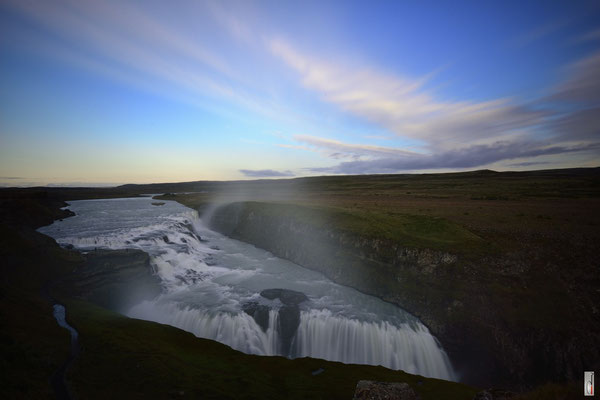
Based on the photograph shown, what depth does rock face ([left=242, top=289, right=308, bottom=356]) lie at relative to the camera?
806 inches

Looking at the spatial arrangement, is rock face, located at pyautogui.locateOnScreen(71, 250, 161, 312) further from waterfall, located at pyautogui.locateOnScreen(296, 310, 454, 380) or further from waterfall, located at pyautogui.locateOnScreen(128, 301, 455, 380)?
waterfall, located at pyautogui.locateOnScreen(296, 310, 454, 380)

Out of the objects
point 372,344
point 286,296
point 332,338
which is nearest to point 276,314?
point 286,296

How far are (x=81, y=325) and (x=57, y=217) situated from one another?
52914 mm

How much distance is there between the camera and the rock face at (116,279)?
2217cm

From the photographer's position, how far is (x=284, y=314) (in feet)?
71.5

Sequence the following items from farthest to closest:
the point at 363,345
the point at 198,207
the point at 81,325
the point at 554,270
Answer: the point at 198,207 → the point at 554,270 → the point at 363,345 → the point at 81,325

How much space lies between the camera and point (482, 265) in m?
23.7

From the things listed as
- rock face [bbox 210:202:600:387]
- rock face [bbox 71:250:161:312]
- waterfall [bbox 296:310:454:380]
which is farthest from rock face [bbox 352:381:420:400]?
rock face [bbox 71:250:161:312]

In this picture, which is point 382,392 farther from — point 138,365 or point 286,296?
point 286,296

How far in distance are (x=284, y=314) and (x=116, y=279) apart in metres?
16.2

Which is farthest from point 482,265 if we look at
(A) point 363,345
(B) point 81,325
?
(B) point 81,325

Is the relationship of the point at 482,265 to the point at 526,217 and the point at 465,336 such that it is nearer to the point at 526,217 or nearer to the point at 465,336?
the point at 465,336

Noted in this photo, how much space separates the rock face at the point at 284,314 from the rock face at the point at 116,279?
10.3 metres

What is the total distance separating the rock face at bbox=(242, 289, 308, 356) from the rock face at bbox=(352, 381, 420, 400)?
10.3m
